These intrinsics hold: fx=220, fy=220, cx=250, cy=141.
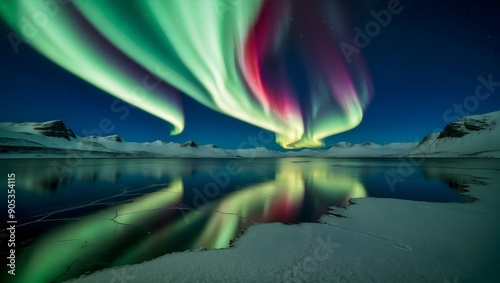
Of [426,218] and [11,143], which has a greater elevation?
[11,143]

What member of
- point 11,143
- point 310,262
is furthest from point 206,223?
point 11,143

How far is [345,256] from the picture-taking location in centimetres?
603

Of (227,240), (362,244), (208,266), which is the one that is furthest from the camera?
(227,240)

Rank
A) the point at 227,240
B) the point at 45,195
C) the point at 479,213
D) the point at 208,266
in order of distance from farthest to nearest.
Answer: the point at 45,195, the point at 479,213, the point at 227,240, the point at 208,266

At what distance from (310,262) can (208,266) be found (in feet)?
8.48

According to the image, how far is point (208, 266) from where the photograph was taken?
5426mm

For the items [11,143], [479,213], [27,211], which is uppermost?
[11,143]

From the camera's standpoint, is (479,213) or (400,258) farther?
(479,213)

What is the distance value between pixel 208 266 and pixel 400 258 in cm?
510

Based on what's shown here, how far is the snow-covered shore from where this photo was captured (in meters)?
5.00

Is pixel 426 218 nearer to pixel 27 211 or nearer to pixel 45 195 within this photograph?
pixel 27 211

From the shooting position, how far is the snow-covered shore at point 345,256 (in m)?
5.00

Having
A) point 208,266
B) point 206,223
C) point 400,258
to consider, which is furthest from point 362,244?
point 206,223

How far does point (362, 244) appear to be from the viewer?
22.6ft
